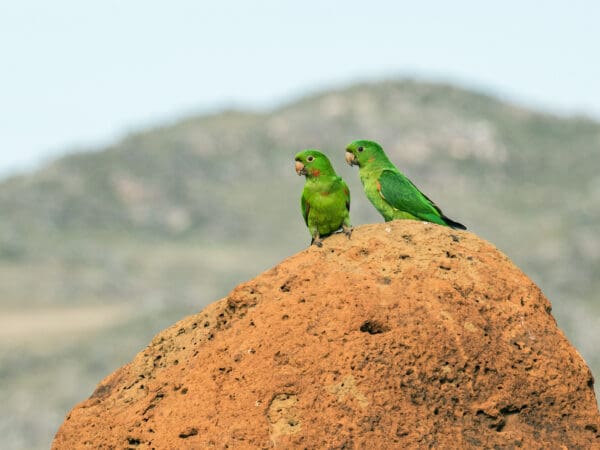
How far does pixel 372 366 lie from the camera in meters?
7.36

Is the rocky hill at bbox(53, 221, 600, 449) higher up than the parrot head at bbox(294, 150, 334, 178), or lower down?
lower down

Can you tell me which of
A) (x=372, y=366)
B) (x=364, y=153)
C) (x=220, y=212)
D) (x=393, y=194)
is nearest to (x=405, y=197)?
(x=393, y=194)

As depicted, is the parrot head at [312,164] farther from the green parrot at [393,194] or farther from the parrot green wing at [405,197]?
the parrot green wing at [405,197]

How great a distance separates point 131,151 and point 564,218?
34253 mm

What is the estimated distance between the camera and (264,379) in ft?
24.5

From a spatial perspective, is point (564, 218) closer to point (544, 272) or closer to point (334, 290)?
point (544, 272)

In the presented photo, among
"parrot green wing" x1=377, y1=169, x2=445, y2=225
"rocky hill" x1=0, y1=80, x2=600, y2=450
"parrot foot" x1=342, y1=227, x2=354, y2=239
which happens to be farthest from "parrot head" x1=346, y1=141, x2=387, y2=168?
"rocky hill" x1=0, y1=80, x2=600, y2=450

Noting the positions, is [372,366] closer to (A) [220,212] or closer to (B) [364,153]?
(B) [364,153]

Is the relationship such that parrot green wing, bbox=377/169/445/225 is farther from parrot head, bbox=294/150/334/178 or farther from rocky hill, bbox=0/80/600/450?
rocky hill, bbox=0/80/600/450

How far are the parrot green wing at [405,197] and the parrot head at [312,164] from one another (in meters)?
0.50

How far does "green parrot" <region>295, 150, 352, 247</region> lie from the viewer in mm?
8641

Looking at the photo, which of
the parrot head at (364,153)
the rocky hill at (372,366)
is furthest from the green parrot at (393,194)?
the rocky hill at (372,366)

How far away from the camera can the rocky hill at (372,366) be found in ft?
23.9

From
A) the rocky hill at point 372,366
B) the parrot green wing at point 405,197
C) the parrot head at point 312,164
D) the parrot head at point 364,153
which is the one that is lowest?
the rocky hill at point 372,366
